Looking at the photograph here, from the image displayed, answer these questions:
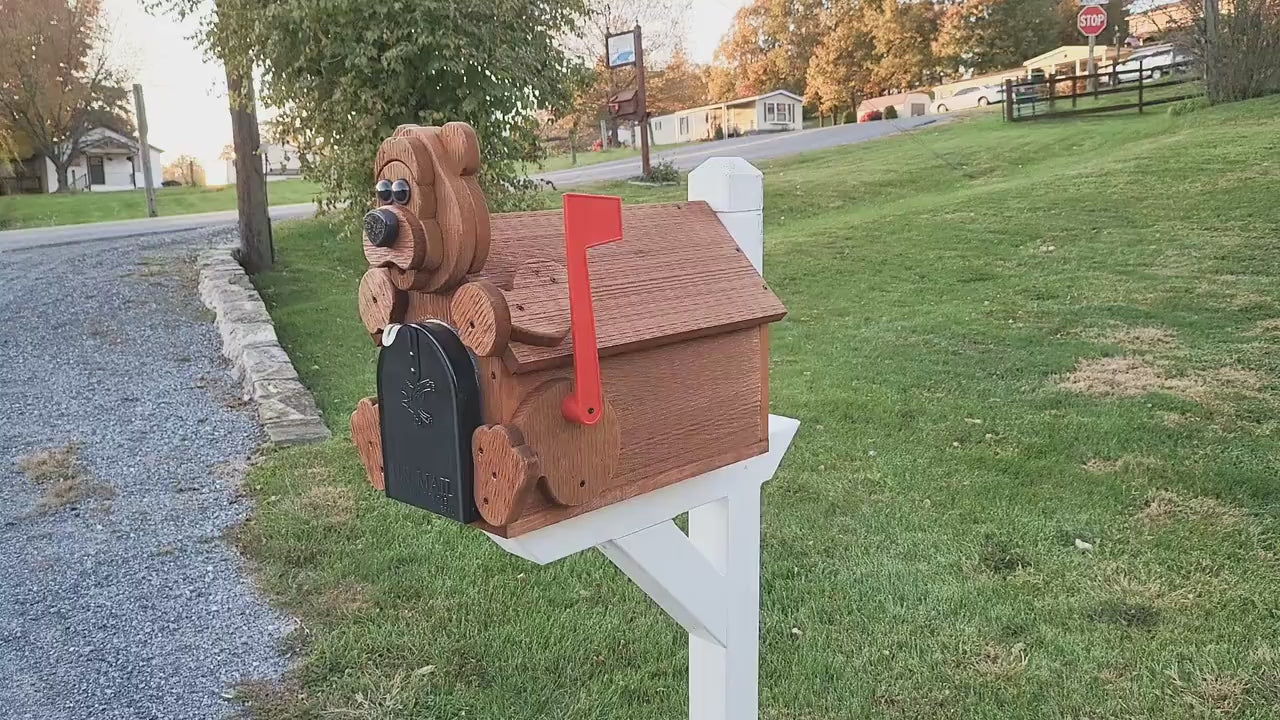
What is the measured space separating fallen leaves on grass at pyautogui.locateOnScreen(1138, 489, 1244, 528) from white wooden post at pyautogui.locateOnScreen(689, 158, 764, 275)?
2481 millimetres

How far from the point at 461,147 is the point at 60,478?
4036mm

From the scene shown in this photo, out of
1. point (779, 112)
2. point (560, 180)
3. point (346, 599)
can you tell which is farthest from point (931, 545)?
point (779, 112)

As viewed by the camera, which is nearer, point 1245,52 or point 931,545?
point 931,545

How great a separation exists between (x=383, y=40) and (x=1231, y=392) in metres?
5.61

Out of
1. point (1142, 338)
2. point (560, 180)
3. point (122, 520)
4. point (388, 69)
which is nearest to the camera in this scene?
point (122, 520)

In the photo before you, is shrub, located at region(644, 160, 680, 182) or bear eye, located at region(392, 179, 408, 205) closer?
bear eye, located at region(392, 179, 408, 205)

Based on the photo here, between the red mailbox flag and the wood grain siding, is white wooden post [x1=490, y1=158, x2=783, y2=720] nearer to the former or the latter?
the wood grain siding

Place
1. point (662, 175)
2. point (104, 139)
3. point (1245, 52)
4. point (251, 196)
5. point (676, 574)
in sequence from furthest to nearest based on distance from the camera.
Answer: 1. point (104, 139)
2. point (662, 175)
3. point (1245, 52)
4. point (251, 196)
5. point (676, 574)

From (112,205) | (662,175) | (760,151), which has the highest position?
(760,151)

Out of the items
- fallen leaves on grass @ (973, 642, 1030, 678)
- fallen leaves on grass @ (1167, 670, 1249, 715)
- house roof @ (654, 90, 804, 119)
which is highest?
house roof @ (654, 90, 804, 119)

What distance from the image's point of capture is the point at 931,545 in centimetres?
312

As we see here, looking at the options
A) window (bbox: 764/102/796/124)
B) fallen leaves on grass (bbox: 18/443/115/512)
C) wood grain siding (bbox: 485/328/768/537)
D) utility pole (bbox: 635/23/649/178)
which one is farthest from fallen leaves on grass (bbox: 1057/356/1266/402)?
window (bbox: 764/102/796/124)

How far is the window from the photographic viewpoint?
105 feet

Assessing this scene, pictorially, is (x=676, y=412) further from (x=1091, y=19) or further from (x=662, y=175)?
(x=1091, y=19)
